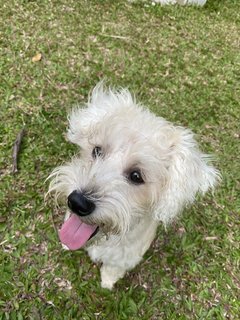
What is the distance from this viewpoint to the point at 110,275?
9.58ft

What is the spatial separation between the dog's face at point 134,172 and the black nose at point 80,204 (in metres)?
0.03

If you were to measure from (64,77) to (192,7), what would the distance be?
2761 mm

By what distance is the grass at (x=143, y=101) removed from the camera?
299 cm

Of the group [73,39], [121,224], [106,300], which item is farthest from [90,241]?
[73,39]

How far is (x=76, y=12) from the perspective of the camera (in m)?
5.09

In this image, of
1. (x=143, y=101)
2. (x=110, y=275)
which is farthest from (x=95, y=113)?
(x=143, y=101)

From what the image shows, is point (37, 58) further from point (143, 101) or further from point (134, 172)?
point (134, 172)

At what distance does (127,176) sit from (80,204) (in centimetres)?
39

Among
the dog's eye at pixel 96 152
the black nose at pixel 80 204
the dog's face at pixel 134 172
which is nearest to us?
the black nose at pixel 80 204

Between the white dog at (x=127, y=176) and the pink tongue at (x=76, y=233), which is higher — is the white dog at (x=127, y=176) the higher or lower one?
the higher one

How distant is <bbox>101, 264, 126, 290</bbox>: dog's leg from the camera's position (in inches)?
113

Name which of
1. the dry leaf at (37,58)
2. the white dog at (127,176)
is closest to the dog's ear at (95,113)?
the white dog at (127,176)

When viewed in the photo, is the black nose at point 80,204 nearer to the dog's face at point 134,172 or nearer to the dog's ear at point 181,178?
the dog's face at point 134,172

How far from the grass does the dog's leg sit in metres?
0.07
